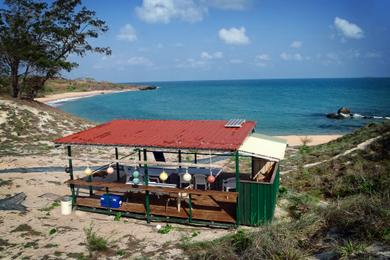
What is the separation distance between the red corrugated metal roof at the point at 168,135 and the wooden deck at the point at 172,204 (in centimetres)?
140

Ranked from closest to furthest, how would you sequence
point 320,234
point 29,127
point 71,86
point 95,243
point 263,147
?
point 320,234 < point 95,243 < point 263,147 < point 29,127 < point 71,86

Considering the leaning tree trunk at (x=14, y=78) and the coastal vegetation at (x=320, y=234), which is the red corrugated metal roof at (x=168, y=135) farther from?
the leaning tree trunk at (x=14, y=78)

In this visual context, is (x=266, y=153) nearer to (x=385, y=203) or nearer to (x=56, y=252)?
(x=385, y=203)

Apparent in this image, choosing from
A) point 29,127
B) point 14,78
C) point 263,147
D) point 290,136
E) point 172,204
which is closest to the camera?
point 263,147

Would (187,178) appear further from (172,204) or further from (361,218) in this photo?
(361,218)

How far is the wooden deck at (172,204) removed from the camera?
1053cm

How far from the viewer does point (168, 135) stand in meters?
11.1

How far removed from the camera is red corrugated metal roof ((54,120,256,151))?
9914mm

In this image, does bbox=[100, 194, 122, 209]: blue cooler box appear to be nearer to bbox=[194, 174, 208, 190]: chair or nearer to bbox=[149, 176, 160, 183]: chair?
bbox=[149, 176, 160, 183]: chair

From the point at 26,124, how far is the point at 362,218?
24785 mm

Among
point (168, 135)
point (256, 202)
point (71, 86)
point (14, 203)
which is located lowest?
point (14, 203)

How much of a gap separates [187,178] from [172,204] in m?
2.09

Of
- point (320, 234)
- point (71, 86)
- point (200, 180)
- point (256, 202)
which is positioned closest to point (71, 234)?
point (200, 180)

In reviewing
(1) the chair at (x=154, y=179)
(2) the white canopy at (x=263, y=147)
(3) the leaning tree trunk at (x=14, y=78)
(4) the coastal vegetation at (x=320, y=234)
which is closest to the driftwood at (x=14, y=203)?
(1) the chair at (x=154, y=179)
